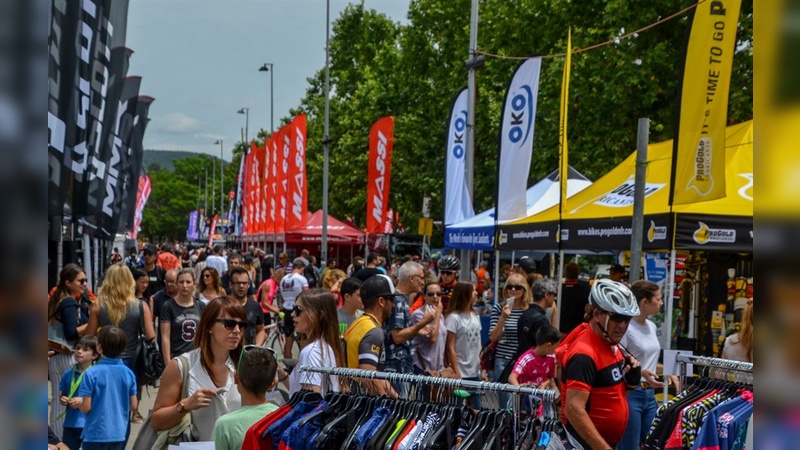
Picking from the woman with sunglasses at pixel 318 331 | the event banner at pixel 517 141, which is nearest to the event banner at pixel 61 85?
the woman with sunglasses at pixel 318 331

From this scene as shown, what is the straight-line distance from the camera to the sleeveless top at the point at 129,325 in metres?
8.65

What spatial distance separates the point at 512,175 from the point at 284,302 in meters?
4.13

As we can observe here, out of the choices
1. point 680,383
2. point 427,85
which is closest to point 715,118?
point 680,383

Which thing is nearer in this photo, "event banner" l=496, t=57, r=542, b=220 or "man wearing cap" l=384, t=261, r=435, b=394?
"man wearing cap" l=384, t=261, r=435, b=394

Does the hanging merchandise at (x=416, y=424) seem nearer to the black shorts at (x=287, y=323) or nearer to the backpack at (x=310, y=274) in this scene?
the black shorts at (x=287, y=323)

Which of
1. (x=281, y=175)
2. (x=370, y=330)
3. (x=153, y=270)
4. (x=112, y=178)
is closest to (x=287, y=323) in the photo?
(x=112, y=178)

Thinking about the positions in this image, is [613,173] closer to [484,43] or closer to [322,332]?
[322,332]

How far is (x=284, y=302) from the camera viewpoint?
46.6 feet

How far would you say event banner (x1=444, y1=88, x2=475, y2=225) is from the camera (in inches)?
685

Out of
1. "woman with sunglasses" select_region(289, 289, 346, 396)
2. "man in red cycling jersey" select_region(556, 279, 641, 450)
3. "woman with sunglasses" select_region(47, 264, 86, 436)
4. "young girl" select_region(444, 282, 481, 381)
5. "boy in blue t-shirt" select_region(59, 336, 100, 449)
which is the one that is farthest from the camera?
"young girl" select_region(444, 282, 481, 381)

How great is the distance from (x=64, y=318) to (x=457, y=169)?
10.5 metres

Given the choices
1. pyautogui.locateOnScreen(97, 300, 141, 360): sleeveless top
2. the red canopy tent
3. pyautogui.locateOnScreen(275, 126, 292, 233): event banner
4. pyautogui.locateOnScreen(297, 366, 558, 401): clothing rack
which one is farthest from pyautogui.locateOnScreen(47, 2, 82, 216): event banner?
the red canopy tent

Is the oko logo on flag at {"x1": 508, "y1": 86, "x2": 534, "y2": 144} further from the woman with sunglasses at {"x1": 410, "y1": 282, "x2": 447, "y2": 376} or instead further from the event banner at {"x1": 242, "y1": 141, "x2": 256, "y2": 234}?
the event banner at {"x1": 242, "y1": 141, "x2": 256, "y2": 234}

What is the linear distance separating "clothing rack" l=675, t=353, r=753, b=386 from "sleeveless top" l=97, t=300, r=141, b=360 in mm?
5325
